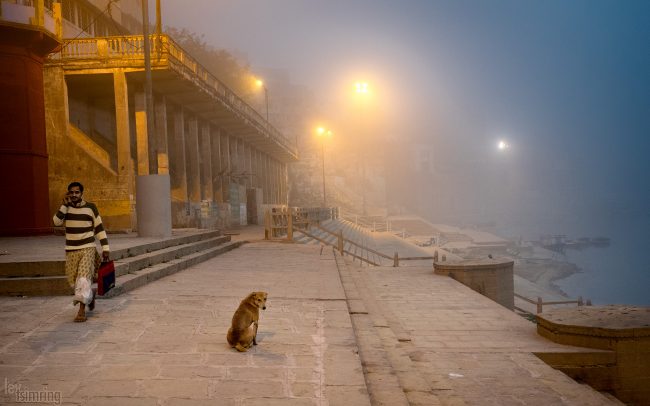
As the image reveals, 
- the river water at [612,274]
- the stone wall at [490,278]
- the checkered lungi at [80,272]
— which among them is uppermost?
the checkered lungi at [80,272]

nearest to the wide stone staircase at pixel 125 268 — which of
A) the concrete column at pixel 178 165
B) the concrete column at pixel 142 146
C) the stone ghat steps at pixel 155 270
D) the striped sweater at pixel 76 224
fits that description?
the stone ghat steps at pixel 155 270

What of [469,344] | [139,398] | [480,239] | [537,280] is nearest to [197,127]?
[469,344]

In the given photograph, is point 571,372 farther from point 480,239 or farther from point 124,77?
point 480,239

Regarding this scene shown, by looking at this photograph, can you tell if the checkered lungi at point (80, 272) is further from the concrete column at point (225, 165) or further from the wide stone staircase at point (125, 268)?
the concrete column at point (225, 165)

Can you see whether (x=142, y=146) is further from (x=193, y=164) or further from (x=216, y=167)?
(x=216, y=167)

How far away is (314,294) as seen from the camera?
25.8ft

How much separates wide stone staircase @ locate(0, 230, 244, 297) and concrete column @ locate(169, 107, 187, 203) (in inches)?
395

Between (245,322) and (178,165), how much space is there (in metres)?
19.4

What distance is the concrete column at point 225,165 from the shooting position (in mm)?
28172

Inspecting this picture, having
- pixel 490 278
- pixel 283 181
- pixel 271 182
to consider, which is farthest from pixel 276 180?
pixel 490 278

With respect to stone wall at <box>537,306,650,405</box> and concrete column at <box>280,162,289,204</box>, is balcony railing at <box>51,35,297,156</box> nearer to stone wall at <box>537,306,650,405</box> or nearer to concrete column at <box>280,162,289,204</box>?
stone wall at <box>537,306,650,405</box>

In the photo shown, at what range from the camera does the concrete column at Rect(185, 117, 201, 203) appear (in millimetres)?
24172

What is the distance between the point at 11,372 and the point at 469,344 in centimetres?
619

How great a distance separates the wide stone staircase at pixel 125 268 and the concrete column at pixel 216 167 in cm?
1435
